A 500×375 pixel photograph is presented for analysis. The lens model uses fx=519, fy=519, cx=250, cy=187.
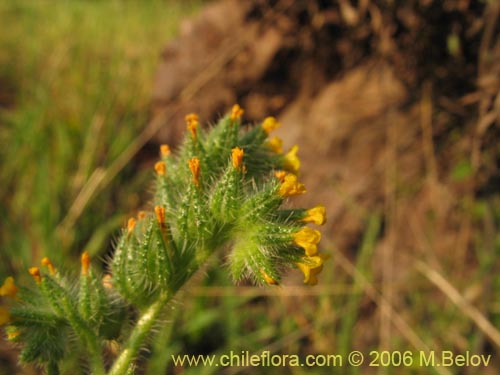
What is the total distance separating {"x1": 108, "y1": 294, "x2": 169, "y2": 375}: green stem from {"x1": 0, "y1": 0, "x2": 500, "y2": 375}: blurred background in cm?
107

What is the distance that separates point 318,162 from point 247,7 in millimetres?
1214

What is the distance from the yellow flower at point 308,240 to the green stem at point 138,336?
1.49 ft

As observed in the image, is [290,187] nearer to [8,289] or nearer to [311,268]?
[311,268]

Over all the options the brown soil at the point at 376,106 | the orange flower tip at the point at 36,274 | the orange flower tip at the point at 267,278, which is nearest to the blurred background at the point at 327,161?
the brown soil at the point at 376,106

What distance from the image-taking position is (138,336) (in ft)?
5.09

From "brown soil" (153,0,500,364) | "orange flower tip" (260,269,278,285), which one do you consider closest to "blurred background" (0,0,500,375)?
"brown soil" (153,0,500,364)

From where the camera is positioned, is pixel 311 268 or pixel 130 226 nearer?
pixel 311 268

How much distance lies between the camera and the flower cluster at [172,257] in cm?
146

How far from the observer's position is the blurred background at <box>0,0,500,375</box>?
2.91 meters

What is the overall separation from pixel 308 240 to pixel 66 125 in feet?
9.15

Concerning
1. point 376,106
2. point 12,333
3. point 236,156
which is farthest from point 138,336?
point 376,106

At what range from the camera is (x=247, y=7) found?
3666 mm

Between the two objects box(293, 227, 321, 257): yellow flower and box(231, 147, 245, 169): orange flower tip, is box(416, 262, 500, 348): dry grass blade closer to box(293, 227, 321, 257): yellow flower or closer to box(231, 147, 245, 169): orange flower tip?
box(293, 227, 321, 257): yellow flower

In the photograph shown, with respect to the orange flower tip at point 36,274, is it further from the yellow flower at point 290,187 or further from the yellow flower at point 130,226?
the yellow flower at point 290,187
